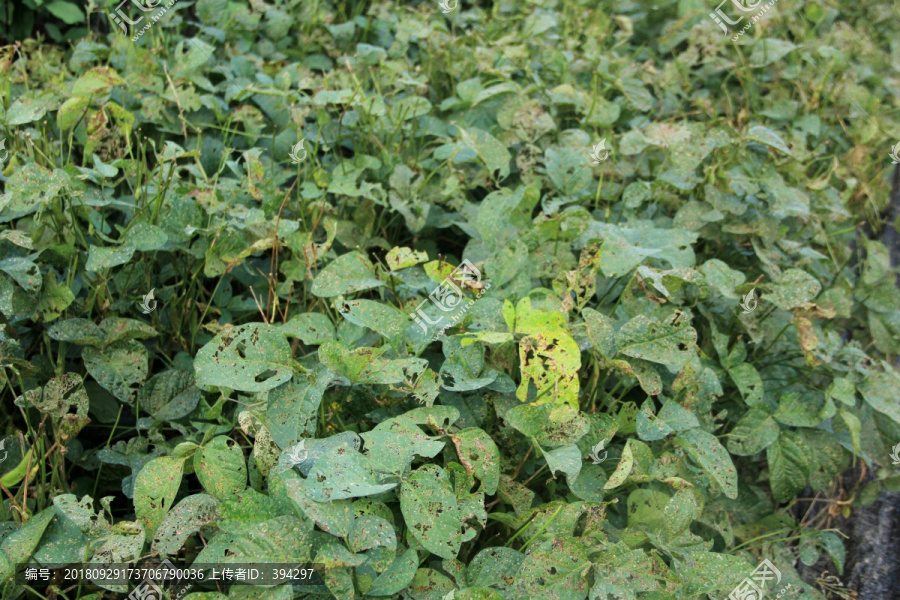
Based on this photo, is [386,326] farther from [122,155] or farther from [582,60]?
[582,60]

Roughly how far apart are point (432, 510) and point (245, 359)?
0.39 metres

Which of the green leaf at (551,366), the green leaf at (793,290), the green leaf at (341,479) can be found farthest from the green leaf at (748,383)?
the green leaf at (341,479)

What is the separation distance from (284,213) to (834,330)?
4.45ft

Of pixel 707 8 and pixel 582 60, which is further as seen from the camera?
pixel 707 8

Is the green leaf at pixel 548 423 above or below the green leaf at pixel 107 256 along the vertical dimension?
below

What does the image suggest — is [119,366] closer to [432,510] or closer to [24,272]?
[24,272]

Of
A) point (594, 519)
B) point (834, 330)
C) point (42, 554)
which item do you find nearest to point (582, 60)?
point (834, 330)

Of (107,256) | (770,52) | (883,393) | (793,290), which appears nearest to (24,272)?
(107,256)

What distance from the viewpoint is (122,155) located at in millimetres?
1728

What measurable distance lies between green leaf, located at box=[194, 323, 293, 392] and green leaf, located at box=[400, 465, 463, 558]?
269 millimetres

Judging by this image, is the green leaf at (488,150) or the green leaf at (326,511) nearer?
the green leaf at (326,511)

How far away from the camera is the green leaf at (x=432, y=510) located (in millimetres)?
1052

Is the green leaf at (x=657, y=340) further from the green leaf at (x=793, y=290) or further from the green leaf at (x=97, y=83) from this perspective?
the green leaf at (x=97, y=83)

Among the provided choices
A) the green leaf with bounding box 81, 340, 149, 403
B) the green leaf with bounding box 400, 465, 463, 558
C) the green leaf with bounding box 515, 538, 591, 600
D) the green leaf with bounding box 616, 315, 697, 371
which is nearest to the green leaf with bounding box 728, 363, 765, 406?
the green leaf with bounding box 616, 315, 697, 371
